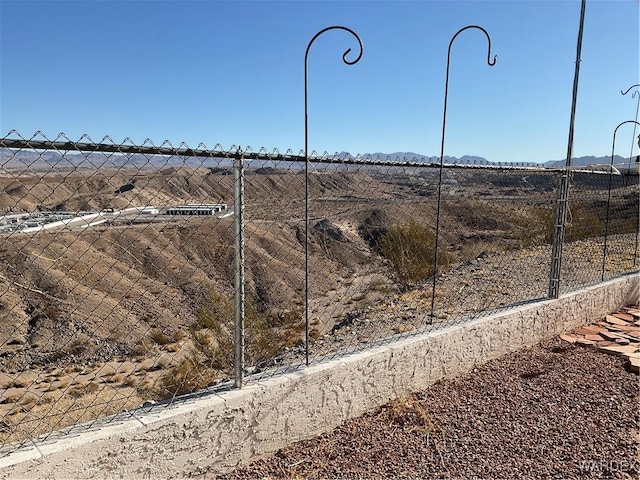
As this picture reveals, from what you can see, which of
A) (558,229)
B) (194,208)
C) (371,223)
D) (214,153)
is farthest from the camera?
(371,223)

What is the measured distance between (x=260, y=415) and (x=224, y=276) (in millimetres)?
24359

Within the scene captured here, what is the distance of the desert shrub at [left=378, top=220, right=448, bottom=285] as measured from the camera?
1531 cm

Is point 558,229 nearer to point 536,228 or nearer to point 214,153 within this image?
point 214,153

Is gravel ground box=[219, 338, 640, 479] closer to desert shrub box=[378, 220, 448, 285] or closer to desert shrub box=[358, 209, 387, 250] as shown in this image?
desert shrub box=[378, 220, 448, 285]

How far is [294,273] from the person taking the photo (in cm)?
2986

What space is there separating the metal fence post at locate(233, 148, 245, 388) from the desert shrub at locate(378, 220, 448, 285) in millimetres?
11854

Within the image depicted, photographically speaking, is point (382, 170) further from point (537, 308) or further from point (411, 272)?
point (411, 272)

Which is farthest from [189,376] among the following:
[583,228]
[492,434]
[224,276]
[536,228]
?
[224,276]

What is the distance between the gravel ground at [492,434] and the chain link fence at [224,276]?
0.62 metres

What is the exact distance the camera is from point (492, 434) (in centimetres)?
347

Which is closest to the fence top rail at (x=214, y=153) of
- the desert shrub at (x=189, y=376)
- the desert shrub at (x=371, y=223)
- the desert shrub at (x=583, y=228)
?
the desert shrub at (x=189, y=376)

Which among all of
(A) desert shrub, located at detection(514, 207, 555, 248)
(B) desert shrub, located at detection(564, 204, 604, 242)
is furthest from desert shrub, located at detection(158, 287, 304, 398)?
(B) desert shrub, located at detection(564, 204, 604, 242)

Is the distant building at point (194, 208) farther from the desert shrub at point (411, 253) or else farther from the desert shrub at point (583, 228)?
the desert shrub at point (583, 228)

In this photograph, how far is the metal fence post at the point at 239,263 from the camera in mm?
3041
